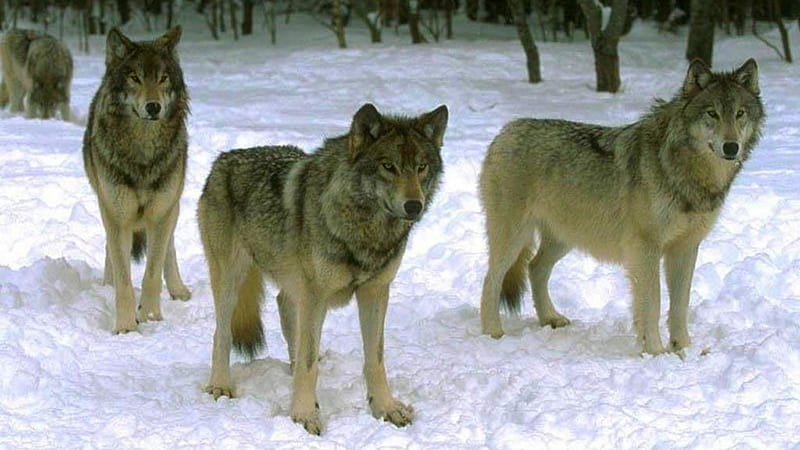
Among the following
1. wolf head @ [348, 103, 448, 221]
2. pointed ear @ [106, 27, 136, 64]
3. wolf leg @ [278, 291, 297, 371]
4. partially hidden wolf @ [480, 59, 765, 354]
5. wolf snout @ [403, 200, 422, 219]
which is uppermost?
pointed ear @ [106, 27, 136, 64]

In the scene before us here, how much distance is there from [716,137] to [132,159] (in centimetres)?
380

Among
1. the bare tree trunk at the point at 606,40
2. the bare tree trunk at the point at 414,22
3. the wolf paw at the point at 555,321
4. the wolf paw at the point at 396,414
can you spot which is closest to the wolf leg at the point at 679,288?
the wolf paw at the point at 555,321

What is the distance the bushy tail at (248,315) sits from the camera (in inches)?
248

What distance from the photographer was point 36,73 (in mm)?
14875

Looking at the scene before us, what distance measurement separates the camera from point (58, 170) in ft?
36.2

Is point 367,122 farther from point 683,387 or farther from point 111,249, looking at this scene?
point 111,249

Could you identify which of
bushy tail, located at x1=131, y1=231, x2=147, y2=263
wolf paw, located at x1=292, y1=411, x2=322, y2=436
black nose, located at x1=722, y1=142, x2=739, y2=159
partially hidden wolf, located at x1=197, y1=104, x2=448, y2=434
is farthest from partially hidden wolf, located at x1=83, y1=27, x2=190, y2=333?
black nose, located at x1=722, y1=142, x2=739, y2=159

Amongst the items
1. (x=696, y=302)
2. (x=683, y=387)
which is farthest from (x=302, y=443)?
(x=696, y=302)

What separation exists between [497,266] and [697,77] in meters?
1.82

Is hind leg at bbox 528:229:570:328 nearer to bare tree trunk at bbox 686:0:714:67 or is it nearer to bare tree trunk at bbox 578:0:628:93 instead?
bare tree trunk at bbox 578:0:628:93

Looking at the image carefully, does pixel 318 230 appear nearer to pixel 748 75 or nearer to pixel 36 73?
pixel 748 75

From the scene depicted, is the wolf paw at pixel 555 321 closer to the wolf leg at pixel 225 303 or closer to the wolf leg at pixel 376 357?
the wolf leg at pixel 376 357

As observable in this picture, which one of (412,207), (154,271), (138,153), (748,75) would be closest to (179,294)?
(154,271)

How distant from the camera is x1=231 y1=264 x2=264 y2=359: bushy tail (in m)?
6.31
